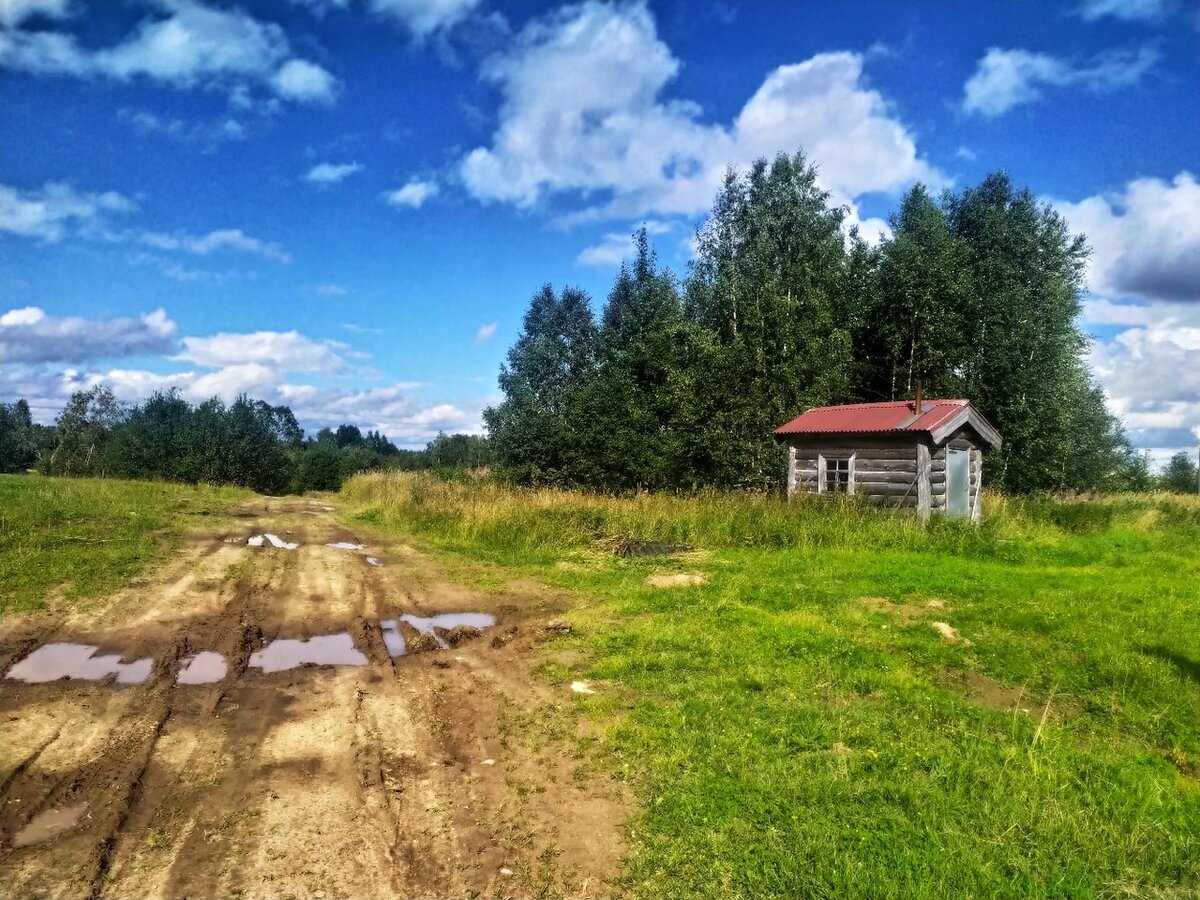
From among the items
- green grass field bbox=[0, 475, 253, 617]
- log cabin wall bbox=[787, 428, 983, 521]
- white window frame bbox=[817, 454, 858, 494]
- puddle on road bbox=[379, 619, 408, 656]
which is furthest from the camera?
white window frame bbox=[817, 454, 858, 494]

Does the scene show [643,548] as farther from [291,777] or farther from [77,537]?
[77,537]

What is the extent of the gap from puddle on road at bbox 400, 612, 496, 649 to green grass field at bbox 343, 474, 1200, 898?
1.35 m

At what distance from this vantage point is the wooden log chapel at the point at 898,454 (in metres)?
15.5

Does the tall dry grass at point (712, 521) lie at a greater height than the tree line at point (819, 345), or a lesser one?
lesser

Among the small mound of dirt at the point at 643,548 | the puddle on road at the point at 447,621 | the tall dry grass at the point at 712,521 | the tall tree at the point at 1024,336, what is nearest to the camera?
the puddle on road at the point at 447,621

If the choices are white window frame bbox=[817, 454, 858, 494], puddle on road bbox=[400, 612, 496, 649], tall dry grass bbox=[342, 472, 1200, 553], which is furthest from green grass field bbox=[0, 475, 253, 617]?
white window frame bbox=[817, 454, 858, 494]

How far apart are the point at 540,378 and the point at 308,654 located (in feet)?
90.8

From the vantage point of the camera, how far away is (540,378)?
33.7 meters

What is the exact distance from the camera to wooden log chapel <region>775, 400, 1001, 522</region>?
50.9 feet

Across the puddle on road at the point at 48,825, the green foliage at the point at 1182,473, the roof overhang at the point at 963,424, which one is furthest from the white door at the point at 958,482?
the green foliage at the point at 1182,473

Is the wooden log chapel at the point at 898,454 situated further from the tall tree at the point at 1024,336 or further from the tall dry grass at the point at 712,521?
the tall tree at the point at 1024,336

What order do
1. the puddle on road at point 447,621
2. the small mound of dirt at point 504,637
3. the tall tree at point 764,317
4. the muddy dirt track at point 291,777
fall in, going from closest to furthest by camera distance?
the muddy dirt track at point 291,777 → the small mound of dirt at point 504,637 → the puddle on road at point 447,621 → the tall tree at point 764,317

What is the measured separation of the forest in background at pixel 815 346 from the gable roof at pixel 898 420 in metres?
2.61

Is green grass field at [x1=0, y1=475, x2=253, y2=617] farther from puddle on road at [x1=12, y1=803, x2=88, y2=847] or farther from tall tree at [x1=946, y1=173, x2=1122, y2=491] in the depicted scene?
tall tree at [x1=946, y1=173, x2=1122, y2=491]
